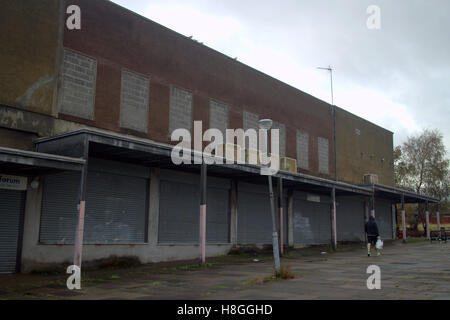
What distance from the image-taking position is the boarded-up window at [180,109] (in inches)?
768

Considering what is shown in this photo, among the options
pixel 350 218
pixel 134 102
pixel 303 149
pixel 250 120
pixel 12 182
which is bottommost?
pixel 350 218

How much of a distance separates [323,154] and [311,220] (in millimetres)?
4979

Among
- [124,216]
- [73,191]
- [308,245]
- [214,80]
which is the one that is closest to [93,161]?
[73,191]

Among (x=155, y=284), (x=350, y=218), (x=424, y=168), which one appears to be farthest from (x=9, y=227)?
(x=424, y=168)

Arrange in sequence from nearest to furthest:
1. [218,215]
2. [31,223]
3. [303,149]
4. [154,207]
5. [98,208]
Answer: [31,223], [98,208], [154,207], [218,215], [303,149]

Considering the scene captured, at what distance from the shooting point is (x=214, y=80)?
71.9ft

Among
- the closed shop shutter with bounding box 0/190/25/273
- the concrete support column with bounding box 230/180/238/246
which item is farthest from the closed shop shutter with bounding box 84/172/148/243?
the concrete support column with bounding box 230/180/238/246

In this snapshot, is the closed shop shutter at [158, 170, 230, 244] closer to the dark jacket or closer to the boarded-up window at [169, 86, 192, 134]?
the boarded-up window at [169, 86, 192, 134]

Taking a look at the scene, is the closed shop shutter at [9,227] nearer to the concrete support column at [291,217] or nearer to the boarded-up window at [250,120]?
the boarded-up window at [250,120]

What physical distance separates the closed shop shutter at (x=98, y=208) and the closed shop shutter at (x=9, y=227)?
2.75ft

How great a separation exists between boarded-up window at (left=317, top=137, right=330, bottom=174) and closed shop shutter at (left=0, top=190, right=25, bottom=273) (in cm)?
2041

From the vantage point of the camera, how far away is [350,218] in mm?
31641

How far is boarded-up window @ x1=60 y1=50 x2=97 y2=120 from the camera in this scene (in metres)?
15.7

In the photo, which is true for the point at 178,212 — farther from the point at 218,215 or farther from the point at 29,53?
the point at 29,53
